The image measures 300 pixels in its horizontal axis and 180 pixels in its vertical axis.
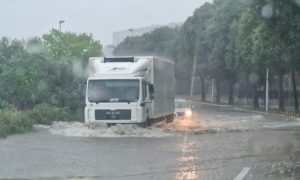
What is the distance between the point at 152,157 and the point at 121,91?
10359 millimetres

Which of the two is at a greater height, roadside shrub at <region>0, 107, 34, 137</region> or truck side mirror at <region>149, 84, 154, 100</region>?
truck side mirror at <region>149, 84, 154, 100</region>

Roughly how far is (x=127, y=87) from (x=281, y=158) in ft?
38.9

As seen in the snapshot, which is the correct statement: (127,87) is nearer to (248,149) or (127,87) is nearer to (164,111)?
(164,111)

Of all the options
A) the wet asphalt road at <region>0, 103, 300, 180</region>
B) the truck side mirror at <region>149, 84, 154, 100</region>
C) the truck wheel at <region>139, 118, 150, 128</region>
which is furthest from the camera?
the truck side mirror at <region>149, 84, 154, 100</region>

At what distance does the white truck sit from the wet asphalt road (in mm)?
2365

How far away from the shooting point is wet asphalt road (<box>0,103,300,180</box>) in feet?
48.0

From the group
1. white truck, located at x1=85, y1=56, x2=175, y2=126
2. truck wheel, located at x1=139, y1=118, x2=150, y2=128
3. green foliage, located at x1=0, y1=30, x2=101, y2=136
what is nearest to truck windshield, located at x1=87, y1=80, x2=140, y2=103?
white truck, located at x1=85, y1=56, x2=175, y2=126

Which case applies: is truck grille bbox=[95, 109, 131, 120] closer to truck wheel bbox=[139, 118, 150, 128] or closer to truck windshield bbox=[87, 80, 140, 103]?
truck windshield bbox=[87, 80, 140, 103]

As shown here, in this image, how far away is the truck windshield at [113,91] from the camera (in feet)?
92.5

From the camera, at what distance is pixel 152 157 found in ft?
59.6

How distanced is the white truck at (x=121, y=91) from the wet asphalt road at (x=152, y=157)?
7.76 feet

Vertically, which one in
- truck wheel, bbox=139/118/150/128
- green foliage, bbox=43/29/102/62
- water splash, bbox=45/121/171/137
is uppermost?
green foliage, bbox=43/29/102/62

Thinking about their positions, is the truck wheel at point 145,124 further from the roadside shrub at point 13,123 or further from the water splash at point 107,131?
the roadside shrub at point 13,123

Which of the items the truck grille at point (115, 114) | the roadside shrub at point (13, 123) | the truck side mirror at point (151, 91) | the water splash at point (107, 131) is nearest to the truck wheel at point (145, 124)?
the water splash at point (107, 131)
